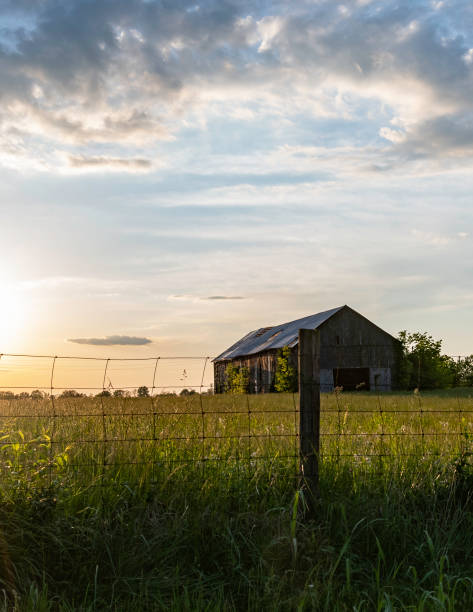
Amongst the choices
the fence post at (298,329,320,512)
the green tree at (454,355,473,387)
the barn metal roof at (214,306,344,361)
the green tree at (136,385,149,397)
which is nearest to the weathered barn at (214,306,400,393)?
the barn metal roof at (214,306,344,361)

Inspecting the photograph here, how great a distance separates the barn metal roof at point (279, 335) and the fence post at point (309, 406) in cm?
2792

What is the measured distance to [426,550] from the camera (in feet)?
17.5

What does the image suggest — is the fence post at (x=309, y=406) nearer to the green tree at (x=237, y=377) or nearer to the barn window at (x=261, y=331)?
the green tree at (x=237, y=377)

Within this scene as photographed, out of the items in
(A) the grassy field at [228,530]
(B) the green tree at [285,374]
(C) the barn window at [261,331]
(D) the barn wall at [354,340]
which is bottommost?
(A) the grassy field at [228,530]

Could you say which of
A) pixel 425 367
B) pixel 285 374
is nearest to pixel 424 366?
pixel 425 367

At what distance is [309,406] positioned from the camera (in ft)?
19.2

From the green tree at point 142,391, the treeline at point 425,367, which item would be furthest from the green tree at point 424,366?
the green tree at point 142,391

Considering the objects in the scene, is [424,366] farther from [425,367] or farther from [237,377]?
[237,377]

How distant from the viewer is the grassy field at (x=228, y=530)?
178 inches

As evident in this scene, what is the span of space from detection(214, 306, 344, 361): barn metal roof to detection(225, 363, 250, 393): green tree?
980 millimetres

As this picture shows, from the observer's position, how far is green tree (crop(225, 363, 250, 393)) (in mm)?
41025

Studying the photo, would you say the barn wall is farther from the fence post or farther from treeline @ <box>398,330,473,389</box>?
the fence post

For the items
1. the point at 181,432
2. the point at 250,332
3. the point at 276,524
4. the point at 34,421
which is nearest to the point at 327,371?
the point at 250,332

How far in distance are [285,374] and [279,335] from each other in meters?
6.08
